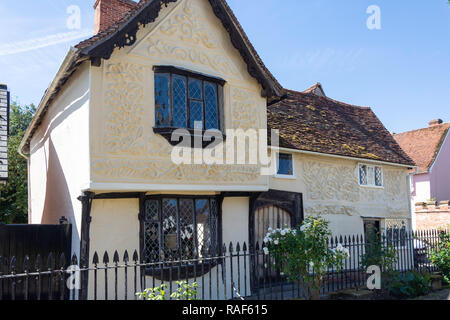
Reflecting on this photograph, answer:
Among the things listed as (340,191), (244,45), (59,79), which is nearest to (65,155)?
(59,79)

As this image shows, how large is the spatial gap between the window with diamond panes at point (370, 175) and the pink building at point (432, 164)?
12877 mm

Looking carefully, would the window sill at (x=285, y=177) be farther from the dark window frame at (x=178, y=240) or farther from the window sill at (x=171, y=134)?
the window sill at (x=171, y=134)

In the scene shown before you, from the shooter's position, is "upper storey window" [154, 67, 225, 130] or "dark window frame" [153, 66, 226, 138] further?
"upper storey window" [154, 67, 225, 130]

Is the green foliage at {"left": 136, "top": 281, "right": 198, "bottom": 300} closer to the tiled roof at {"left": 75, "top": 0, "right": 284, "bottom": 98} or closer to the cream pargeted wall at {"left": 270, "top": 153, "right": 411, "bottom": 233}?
the tiled roof at {"left": 75, "top": 0, "right": 284, "bottom": 98}

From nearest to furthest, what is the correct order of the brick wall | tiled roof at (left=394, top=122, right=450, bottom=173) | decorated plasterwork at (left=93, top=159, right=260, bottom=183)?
decorated plasterwork at (left=93, top=159, right=260, bottom=183) → the brick wall → tiled roof at (left=394, top=122, right=450, bottom=173)

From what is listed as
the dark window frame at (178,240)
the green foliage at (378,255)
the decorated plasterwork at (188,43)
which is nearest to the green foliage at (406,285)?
the green foliage at (378,255)

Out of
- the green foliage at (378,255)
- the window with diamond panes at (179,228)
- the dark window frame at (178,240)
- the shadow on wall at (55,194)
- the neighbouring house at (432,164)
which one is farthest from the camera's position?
the neighbouring house at (432,164)

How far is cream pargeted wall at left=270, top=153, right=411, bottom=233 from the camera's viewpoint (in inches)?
573

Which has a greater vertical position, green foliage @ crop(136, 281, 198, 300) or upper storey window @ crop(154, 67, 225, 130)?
upper storey window @ crop(154, 67, 225, 130)

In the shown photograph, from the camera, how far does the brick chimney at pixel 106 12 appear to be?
1230 centimetres

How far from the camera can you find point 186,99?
1035 cm

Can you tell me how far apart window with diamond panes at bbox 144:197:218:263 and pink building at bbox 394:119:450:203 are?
22465 millimetres

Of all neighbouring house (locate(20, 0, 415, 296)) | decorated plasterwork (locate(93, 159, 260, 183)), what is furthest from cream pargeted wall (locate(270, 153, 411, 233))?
decorated plasterwork (locate(93, 159, 260, 183))

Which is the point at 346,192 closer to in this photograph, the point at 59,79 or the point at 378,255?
the point at 378,255
